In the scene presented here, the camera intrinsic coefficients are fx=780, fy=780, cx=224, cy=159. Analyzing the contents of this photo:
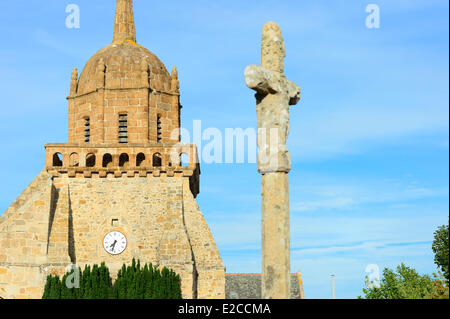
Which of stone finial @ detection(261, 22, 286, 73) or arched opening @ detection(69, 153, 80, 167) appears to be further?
arched opening @ detection(69, 153, 80, 167)

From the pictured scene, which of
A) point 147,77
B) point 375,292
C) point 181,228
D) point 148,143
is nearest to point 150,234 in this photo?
point 181,228

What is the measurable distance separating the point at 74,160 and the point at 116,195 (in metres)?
3.13

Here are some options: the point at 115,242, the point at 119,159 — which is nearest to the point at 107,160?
the point at 119,159

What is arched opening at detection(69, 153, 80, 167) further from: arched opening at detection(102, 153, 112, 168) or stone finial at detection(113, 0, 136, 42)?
stone finial at detection(113, 0, 136, 42)

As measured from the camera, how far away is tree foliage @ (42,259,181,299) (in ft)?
98.0

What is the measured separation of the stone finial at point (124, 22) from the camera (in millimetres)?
38125

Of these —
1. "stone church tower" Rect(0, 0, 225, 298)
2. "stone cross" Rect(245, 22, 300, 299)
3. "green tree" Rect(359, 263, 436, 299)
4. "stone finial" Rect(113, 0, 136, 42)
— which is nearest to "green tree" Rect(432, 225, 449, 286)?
"green tree" Rect(359, 263, 436, 299)

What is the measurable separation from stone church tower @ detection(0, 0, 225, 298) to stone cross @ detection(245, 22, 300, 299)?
1575 centimetres

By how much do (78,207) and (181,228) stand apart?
4.59 meters

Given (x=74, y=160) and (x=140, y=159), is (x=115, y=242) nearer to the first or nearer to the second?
(x=140, y=159)

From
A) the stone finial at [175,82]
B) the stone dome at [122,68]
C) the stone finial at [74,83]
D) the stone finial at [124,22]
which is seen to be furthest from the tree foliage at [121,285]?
the stone finial at [124,22]

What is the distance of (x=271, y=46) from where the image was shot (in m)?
17.0

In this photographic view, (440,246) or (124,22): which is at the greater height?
(124,22)

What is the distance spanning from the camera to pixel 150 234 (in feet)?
107
